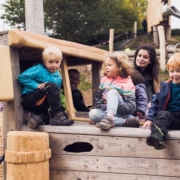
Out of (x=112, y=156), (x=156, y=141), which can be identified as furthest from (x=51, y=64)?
(x=156, y=141)

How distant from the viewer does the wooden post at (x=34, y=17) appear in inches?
256

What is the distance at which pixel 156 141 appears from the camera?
2971 mm

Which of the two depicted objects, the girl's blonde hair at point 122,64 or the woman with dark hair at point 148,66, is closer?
the girl's blonde hair at point 122,64

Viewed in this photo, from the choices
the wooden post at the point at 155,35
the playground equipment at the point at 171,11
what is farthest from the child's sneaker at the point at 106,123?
the wooden post at the point at 155,35

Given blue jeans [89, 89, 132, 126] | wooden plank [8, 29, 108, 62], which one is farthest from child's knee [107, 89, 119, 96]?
wooden plank [8, 29, 108, 62]

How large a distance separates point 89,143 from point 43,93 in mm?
648

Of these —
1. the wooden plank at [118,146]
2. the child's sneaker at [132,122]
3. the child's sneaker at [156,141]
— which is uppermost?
the child's sneaker at [132,122]

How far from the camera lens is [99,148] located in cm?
335

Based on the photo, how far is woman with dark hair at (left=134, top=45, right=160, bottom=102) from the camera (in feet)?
14.2

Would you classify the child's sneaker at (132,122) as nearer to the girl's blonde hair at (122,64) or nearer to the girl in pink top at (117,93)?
the girl in pink top at (117,93)

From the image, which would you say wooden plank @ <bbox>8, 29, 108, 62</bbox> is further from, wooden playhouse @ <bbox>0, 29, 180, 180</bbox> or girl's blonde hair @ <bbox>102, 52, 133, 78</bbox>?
girl's blonde hair @ <bbox>102, 52, 133, 78</bbox>

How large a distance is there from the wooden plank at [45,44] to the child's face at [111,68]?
542mm

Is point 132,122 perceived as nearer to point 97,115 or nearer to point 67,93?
point 97,115

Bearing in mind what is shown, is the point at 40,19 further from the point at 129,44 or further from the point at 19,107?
the point at 129,44
